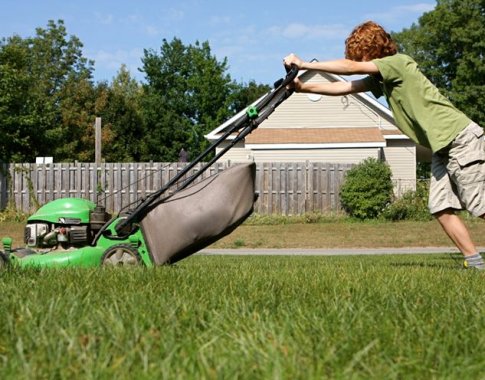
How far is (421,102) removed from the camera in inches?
228

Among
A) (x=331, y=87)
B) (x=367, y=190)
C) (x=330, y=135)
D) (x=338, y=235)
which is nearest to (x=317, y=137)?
(x=330, y=135)

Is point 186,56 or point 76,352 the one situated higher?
point 186,56

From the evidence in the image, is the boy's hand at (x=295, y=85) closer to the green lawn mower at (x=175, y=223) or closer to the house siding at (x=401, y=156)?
the green lawn mower at (x=175, y=223)

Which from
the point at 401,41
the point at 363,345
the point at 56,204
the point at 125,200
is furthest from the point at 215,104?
the point at 363,345

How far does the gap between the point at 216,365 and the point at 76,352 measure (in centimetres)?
45

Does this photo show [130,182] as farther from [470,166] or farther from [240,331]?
[240,331]

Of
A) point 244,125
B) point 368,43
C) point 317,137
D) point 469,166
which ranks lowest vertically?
point 469,166

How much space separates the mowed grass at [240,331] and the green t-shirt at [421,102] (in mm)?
2069

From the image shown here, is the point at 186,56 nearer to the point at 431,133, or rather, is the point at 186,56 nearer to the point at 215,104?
the point at 215,104

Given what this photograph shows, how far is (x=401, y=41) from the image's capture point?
6247 cm

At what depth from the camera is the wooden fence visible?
24.5 meters

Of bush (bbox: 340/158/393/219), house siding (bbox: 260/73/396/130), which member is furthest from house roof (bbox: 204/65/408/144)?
bush (bbox: 340/158/393/219)

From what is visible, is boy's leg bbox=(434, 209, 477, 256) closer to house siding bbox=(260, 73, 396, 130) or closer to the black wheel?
the black wheel

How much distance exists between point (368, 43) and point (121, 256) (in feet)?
8.68
